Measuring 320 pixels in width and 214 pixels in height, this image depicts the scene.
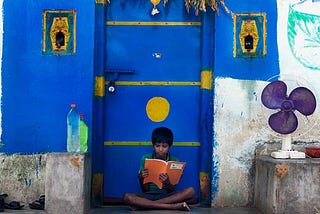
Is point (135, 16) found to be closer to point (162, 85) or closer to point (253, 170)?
point (162, 85)

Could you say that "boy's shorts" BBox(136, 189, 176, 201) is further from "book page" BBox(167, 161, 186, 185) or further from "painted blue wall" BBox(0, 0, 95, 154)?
"painted blue wall" BBox(0, 0, 95, 154)

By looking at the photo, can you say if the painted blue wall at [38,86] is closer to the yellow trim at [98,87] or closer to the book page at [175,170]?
the yellow trim at [98,87]

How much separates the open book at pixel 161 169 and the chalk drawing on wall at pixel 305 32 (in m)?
1.90

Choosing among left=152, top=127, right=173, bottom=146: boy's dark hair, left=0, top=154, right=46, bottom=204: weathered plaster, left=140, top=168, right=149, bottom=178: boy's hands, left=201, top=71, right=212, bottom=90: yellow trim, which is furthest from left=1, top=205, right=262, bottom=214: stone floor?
left=201, top=71, right=212, bottom=90: yellow trim

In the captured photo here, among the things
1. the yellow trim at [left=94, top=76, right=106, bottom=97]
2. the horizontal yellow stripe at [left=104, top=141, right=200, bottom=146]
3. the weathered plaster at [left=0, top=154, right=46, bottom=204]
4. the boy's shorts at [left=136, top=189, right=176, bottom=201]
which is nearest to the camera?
the boy's shorts at [left=136, top=189, right=176, bottom=201]

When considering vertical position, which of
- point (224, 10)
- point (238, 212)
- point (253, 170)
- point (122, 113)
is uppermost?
point (224, 10)

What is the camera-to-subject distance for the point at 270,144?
236 inches

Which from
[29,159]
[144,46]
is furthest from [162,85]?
[29,159]

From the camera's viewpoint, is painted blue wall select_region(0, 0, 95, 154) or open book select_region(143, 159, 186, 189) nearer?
open book select_region(143, 159, 186, 189)

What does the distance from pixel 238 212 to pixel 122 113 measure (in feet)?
5.82

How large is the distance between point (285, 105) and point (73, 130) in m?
2.35

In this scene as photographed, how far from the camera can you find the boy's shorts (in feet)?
18.5

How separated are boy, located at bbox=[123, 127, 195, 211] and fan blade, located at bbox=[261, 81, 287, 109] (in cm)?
112

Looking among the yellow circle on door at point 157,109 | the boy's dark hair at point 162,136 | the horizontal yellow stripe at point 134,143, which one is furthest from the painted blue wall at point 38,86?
the boy's dark hair at point 162,136
